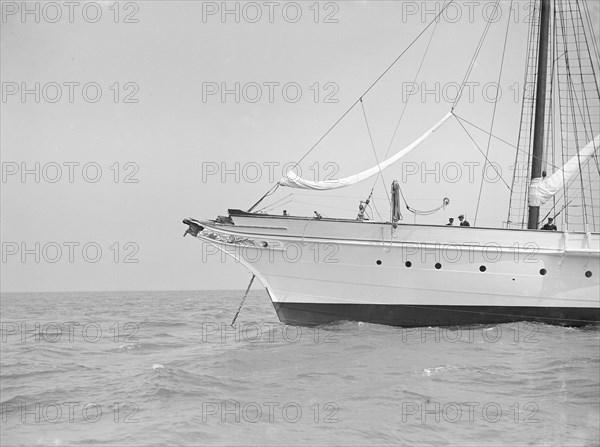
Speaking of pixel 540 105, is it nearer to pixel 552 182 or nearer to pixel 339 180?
pixel 552 182

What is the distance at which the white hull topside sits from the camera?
65.3 ft

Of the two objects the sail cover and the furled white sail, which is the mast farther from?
the sail cover

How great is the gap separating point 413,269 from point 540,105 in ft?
26.2

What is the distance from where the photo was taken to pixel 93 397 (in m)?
12.0

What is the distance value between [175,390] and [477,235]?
11174mm

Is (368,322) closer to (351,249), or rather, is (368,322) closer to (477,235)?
(351,249)

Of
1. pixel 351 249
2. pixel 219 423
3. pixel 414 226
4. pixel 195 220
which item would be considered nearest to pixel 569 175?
pixel 414 226

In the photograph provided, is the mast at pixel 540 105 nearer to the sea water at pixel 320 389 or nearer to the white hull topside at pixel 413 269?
the white hull topside at pixel 413 269

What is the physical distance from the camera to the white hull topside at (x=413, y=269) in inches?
784

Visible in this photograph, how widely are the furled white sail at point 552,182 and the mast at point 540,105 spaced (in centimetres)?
27

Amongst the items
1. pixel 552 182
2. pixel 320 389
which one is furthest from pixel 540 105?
pixel 320 389

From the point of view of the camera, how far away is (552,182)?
72.6 ft

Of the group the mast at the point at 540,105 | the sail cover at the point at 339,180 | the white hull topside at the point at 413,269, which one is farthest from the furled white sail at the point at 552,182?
the sail cover at the point at 339,180

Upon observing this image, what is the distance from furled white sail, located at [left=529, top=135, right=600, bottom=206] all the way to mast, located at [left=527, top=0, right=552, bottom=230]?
0.89 ft
